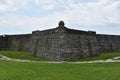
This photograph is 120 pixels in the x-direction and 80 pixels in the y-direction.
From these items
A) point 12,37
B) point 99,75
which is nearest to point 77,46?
point 99,75

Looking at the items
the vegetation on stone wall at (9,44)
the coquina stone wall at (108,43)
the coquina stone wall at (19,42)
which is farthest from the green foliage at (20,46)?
the coquina stone wall at (108,43)

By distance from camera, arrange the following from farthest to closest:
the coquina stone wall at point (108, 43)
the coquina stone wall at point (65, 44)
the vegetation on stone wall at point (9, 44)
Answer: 1. the vegetation on stone wall at point (9, 44)
2. the coquina stone wall at point (108, 43)
3. the coquina stone wall at point (65, 44)

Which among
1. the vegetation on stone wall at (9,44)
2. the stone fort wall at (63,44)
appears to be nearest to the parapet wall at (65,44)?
the stone fort wall at (63,44)

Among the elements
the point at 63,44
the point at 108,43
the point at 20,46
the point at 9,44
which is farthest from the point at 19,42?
the point at 63,44

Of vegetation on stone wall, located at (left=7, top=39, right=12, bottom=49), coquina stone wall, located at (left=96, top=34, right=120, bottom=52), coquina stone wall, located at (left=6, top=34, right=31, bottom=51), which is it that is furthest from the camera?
vegetation on stone wall, located at (left=7, top=39, right=12, bottom=49)

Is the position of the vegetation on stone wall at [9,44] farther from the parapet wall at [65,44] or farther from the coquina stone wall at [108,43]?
the coquina stone wall at [108,43]

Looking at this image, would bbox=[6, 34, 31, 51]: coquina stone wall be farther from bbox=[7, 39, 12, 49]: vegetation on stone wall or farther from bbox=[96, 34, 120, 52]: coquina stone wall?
bbox=[96, 34, 120, 52]: coquina stone wall

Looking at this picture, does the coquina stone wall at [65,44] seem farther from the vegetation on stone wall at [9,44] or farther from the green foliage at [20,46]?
the vegetation on stone wall at [9,44]

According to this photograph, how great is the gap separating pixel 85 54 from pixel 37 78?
1729 centimetres

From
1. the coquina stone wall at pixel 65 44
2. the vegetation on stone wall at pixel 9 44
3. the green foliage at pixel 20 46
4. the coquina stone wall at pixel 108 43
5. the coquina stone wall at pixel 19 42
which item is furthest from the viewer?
the vegetation on stone wall at pixel 9 44

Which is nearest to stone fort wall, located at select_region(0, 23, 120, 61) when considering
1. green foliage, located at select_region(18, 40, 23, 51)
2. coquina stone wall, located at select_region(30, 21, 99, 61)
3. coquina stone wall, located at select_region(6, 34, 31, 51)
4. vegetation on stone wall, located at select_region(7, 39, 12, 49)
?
coquina stone wall, located at select_region(30, 21, 99, 61)

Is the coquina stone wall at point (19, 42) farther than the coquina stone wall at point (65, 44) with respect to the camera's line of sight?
Yes

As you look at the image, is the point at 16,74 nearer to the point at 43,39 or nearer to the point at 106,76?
the point at 106,76

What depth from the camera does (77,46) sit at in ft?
104
